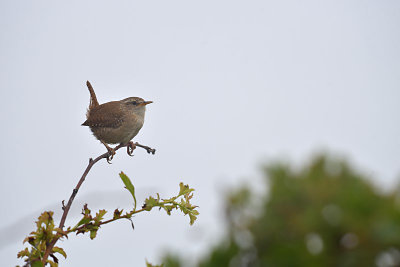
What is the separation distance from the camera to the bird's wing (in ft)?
17.2

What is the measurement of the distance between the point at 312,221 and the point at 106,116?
15.1 feet

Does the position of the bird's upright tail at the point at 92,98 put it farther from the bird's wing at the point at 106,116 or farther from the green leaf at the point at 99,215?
the green leaf at the point at 99,215

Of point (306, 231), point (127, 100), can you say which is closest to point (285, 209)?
point (306, 231)

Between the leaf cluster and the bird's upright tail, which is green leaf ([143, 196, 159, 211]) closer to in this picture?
the leaf cluster

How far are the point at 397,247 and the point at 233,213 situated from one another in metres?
0.34

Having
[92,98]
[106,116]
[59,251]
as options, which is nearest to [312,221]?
[59,251]

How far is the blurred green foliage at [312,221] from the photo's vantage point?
0.93 m

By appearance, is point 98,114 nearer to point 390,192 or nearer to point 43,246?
point 43,246

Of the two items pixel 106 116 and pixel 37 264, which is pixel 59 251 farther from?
pixel 106 116

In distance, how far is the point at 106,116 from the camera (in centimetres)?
536

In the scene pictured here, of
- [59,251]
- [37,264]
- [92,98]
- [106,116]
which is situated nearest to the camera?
[37,264]

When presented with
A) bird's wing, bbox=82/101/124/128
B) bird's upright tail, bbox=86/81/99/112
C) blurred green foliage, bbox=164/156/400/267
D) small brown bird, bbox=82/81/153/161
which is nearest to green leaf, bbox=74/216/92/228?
blurred green foliage, bbox=164/156/400/267

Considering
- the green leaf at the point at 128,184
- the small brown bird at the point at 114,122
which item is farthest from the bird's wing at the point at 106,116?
the green leaf at the point at 128,184

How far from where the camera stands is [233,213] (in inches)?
40.4
